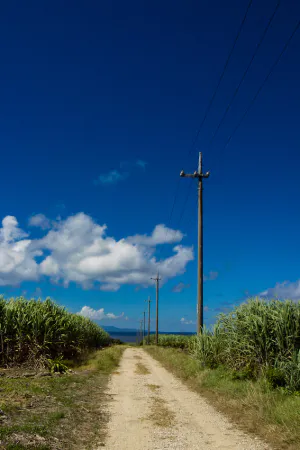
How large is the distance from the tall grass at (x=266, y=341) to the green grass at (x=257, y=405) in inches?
19.0

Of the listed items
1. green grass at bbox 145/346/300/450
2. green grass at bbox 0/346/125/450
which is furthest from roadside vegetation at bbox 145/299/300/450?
green grass at bbox 0/346/125/450

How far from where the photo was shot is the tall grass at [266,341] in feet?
35.7

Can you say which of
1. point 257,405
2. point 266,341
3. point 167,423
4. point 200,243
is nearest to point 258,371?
point 266,341

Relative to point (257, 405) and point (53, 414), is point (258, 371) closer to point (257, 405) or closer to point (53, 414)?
point (257, 405)

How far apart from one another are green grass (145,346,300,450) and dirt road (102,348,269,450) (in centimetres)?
38

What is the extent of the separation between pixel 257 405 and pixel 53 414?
5331mm

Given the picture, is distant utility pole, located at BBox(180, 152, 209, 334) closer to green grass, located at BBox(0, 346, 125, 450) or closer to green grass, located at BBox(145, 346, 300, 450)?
green grass, located at BBox(145, 346, 300, 450)

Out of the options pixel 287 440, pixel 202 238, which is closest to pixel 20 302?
pixel 202 238

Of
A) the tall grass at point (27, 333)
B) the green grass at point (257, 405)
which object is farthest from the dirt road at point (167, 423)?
the tall grass at point (27, 333)

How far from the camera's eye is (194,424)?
8727 millimetres

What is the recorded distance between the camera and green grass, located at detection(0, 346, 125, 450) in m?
6.95

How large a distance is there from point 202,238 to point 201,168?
5124mm

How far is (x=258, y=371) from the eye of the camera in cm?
1251

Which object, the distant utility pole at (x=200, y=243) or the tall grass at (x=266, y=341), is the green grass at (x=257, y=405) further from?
the distant utility pole at (x=200, y=243)
